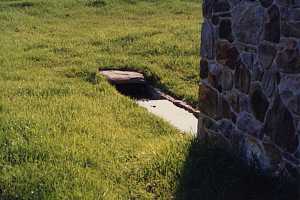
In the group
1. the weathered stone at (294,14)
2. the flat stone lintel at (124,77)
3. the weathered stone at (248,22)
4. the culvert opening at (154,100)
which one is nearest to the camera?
the weathered stone at (294,14)

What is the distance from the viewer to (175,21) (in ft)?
42.1

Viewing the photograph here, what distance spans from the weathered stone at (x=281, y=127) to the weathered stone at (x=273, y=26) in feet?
1.39

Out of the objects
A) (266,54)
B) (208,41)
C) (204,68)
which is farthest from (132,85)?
(266,54)

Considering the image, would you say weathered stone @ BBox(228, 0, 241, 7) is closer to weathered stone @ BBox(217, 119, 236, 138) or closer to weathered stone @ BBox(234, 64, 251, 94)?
weathered stone @ BBox(234, 64, 251, 94)

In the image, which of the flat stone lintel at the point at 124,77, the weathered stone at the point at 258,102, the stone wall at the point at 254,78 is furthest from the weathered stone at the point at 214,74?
the flat stone lintel at the point at 124,77

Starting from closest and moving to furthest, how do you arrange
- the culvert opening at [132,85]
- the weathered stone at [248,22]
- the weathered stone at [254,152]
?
the weathered stone at [248,22] < the weathered stone at [254,152] < the culvert opening at [132,85]

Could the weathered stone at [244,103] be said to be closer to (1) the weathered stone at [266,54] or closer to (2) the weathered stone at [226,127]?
(2) the weathered stone at [226,127]

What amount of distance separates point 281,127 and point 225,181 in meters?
0.61

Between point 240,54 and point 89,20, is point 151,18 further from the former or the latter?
point 240,54

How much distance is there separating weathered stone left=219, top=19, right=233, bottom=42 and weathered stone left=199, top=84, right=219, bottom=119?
20.6 inches

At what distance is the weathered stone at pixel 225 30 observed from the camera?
15.4ft

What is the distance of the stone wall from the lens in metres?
3.97

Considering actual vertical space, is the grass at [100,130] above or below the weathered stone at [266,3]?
below

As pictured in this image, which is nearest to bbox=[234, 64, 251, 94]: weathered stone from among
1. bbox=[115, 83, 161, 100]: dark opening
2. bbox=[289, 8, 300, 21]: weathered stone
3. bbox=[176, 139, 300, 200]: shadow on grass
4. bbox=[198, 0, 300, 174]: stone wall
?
bbox=[198, 0, 300, 174]: stone wall
